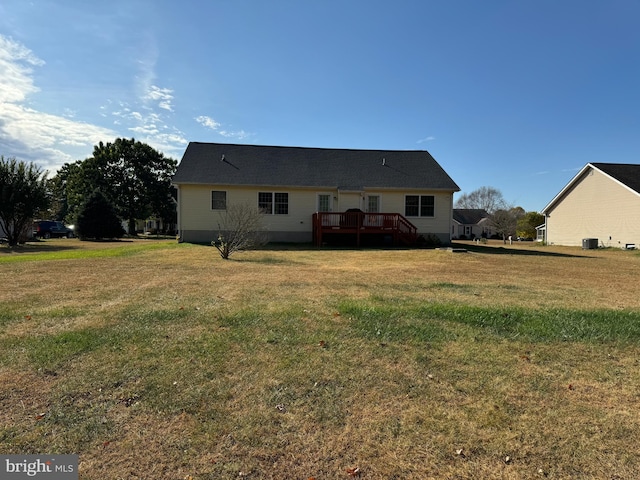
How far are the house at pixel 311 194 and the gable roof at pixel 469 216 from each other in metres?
43.6

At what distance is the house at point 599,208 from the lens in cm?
2309

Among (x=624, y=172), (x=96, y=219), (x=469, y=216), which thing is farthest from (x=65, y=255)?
(x=469, y=216)

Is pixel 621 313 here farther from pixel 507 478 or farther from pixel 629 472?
pixel 507 478

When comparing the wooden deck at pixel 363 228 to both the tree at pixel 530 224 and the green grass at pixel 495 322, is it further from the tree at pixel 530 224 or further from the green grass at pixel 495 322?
the tree at pixel 530 224

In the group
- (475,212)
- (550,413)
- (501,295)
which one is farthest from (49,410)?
(475,212)

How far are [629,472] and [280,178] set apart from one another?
2002cm

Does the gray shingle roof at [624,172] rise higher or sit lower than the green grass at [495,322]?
higher

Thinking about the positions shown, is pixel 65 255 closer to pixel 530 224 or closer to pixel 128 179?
pixel 128 179

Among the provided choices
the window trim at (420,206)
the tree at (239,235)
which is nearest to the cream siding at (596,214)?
the window trim at (420,206)

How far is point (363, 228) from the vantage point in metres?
19.9

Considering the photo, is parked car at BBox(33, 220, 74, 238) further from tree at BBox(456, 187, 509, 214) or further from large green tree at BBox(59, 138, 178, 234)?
tree at BBox(456, 187, 509, 214)

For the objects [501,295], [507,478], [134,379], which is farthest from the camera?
[501,295]

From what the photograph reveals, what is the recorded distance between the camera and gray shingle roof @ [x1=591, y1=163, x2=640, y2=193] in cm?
2349

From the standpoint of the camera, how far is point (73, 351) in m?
3.94
